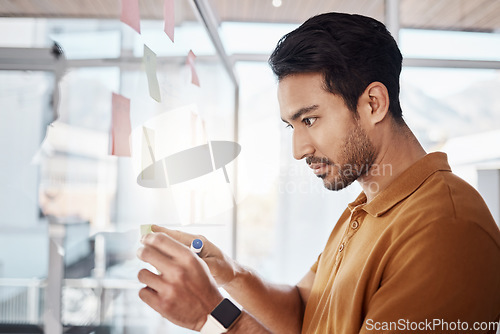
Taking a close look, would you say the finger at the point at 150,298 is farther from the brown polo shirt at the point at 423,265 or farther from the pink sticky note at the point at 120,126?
the brown polo shirt at the point at 423,265

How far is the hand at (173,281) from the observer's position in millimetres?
550

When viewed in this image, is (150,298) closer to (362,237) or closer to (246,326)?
(246,326)

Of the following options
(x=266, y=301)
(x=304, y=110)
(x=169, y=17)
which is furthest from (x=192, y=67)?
(x=266, y=301)

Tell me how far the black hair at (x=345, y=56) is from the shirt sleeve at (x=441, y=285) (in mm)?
341

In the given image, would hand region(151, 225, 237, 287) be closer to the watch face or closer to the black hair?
the watch face

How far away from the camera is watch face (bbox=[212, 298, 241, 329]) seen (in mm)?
592

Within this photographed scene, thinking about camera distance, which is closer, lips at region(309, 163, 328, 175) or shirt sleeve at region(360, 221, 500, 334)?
shirt sleeve at region(360, 221, 500, 334)

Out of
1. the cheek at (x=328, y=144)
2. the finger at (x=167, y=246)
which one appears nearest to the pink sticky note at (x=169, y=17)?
the cheek at (x=328, y=144)

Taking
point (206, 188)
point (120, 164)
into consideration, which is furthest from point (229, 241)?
point (120, 164)

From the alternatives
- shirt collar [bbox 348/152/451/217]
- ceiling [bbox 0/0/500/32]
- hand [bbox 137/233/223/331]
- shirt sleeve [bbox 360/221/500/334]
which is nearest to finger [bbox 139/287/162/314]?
hand [bbox 137/233/223/331]

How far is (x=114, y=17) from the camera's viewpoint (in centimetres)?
58

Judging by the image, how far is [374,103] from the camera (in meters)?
0.85

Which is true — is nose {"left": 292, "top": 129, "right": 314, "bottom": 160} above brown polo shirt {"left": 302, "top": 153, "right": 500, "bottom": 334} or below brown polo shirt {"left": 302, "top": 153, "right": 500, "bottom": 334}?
above

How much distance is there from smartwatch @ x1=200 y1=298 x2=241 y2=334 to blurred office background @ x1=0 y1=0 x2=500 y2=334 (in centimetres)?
Answer: 17
